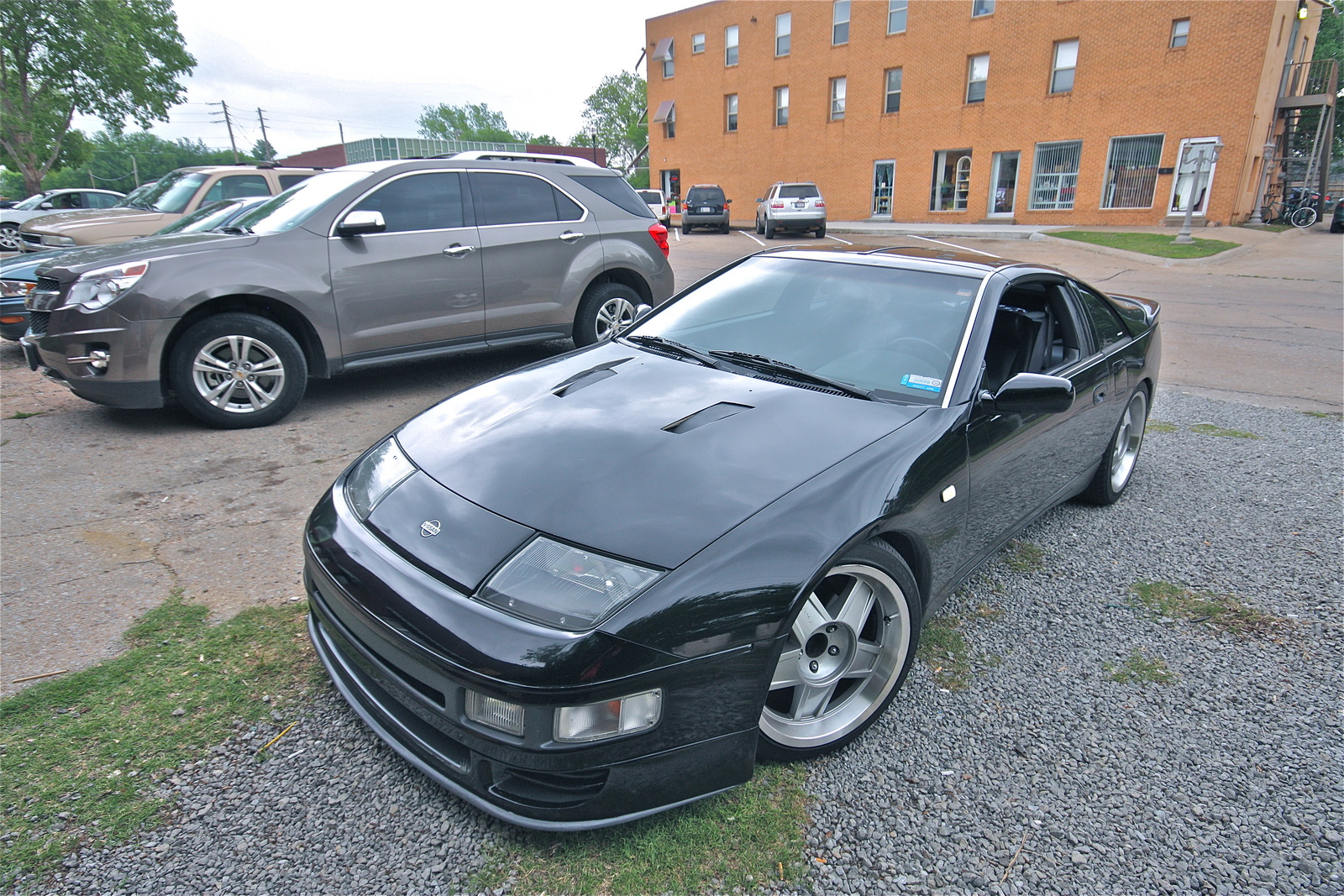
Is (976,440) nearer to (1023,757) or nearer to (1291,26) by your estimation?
(1023,757)

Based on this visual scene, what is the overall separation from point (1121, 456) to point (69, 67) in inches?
1494

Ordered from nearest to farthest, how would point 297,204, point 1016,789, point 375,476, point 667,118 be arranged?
point 1016,789 → point 375,476 → point 297,204 → point 667,118

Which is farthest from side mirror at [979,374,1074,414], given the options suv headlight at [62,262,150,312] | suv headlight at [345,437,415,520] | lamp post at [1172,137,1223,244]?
lamp post at [1172,137,1223,244]

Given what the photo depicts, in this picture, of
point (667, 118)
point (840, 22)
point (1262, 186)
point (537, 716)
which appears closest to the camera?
point (537, 716)

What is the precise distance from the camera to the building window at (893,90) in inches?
1202

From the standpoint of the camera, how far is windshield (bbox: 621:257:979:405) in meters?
2.93

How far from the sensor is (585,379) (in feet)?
9.89

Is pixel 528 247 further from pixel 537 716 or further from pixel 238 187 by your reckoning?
pixel 537 716

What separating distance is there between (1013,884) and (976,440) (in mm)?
1436

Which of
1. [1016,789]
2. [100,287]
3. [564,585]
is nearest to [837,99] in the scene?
[100,287]

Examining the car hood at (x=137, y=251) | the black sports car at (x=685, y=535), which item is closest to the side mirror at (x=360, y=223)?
the car hood at (x=137, y=251)

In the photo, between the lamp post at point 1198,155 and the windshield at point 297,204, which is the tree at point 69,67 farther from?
the lamp post at point 1198,155

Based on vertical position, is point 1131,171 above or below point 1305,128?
below

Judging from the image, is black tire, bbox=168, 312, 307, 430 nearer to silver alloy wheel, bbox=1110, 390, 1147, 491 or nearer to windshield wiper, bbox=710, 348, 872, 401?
windshield wiper, bbox=710, 348, 872, 401
